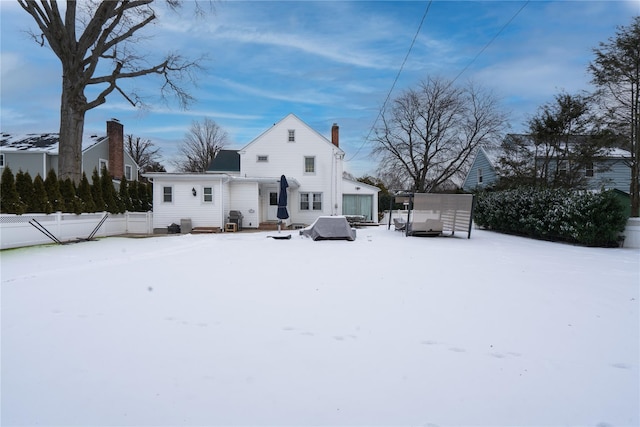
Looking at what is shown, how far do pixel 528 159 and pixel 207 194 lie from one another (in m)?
17.7

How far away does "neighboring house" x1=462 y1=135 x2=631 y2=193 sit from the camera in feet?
69.2

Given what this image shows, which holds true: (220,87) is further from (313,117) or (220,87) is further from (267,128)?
(313,117)

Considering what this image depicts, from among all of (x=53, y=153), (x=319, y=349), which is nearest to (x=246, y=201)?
(x=53, y=153)

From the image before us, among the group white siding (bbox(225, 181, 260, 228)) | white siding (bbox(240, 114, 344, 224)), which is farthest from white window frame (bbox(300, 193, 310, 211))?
white siding (bbox(225, 181, 260, 228))

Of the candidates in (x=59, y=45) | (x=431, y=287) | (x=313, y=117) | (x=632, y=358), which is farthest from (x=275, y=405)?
(x=313, y=117)

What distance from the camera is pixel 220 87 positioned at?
17.5 metres

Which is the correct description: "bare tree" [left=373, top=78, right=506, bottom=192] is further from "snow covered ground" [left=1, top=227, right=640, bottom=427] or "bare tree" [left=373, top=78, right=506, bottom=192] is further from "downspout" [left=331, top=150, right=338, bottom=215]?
"snow covered ground" [left=1, top=227, right=640, bottom=427]

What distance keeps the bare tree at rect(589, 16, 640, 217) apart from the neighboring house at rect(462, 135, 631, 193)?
4.11 meters

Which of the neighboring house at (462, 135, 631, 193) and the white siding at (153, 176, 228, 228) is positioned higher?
the neighboring house at (462, 135, 631, 193)

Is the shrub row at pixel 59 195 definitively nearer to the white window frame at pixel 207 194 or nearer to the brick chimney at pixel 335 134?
the white window frame at pixel 207 194

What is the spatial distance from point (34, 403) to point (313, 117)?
2284 cm

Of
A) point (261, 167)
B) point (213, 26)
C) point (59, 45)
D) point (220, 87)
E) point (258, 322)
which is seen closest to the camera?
point (258, 322)

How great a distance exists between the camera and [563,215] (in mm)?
12758

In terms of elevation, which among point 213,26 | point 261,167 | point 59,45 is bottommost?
point 261,167
